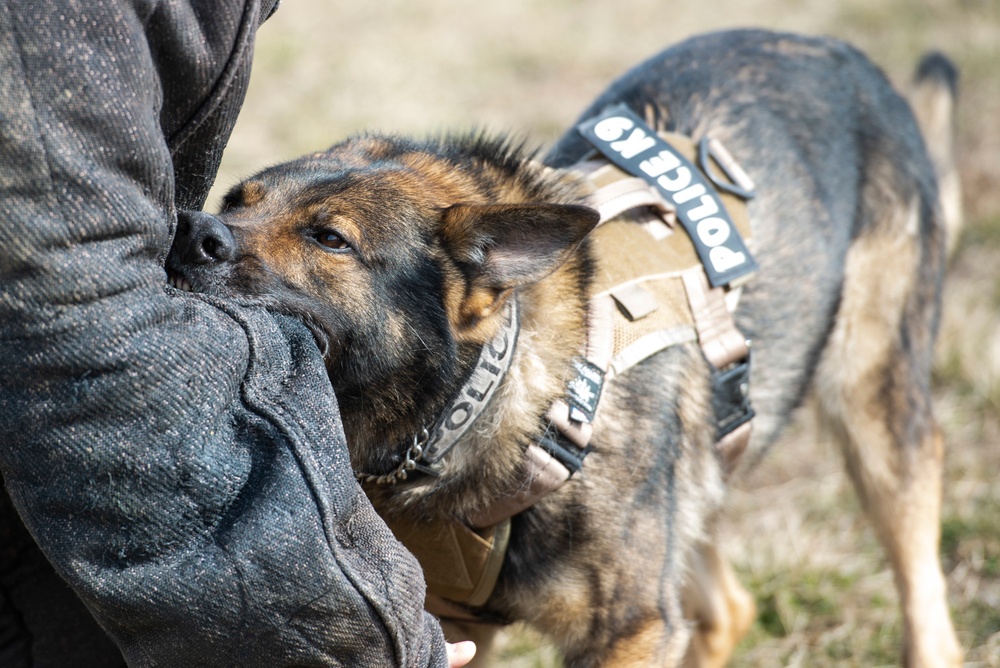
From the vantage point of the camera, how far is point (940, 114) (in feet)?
13.4

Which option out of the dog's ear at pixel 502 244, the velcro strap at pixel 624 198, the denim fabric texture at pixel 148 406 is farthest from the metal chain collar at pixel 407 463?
the velcro strap at pixel 624 198

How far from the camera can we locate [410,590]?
1.59m

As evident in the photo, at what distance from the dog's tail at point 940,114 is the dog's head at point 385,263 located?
2.57 metres

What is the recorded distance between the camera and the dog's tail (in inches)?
159

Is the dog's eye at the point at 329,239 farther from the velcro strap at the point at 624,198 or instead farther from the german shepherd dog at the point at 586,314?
the velcro strap at the point at 624,198

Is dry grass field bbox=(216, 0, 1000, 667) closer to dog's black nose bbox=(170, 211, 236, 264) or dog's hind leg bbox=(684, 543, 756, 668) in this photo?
dog's hind leg bbox=(684, 543, 756, 668)

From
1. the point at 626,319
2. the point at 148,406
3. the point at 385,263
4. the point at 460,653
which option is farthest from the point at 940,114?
the point at 148,406

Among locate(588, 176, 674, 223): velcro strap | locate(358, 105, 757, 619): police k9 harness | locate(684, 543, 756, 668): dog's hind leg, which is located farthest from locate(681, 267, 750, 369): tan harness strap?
locate(684, 543, 756, 668): dog's hind leg

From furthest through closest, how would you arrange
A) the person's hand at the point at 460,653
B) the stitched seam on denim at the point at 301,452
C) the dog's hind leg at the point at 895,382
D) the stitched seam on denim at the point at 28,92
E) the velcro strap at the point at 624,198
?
the dog's hind leg at the point at 895,382 → the velcro strap at the point at 624,198 → the person's hand at the point at 460,653 → the stitched seam on denim at the point at 301,452 → the stitched seam on denim at the point at 28,92

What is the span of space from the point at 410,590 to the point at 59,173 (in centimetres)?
80

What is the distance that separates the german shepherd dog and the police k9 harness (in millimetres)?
41

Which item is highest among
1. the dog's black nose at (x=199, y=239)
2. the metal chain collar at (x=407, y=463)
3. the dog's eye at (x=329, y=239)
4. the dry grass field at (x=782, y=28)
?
the dog's black nose at (x=199, y=239)

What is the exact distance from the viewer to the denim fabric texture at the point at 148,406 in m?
1.30

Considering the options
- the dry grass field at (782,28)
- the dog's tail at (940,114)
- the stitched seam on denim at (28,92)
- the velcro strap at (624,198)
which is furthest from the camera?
the dog's tail at (940,114)
